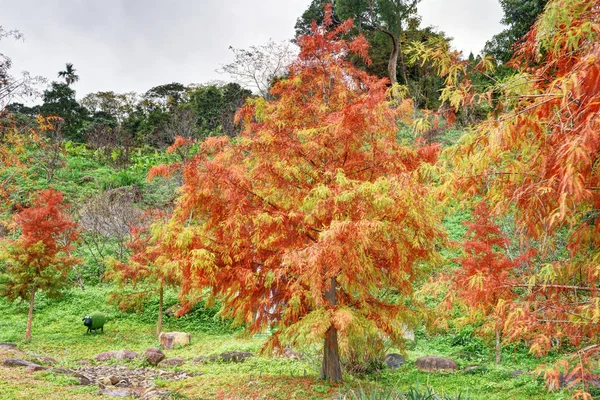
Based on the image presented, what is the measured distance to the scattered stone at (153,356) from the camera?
10453 mm

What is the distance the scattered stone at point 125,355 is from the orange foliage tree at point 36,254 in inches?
132

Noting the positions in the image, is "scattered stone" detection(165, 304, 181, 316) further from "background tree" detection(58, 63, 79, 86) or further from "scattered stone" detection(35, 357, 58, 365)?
"background tree" detection(58, 63, 79, 86)

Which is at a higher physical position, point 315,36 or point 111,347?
point 315,36

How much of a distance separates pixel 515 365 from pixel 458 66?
8213mm

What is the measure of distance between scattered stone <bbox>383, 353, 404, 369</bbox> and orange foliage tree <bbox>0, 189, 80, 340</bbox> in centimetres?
940

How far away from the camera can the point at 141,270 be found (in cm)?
1302

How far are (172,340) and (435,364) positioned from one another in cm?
721

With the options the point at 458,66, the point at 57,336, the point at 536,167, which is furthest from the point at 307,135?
the point at 57,336

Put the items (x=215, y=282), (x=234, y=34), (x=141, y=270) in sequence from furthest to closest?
(x=234, y=34) < (x=141, y=270) < (x=215, y=282)

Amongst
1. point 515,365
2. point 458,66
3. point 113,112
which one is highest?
point 113,112

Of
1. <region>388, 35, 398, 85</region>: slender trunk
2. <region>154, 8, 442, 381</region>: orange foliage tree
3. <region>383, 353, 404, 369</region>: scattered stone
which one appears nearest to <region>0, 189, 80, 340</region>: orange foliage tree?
<region>154, 8, 442, 381</region>: orange foliage tree

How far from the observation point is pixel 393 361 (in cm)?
1017

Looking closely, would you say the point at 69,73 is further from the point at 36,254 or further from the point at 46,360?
the point at 46,360

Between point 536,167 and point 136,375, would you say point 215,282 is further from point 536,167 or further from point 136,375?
point 136,375
